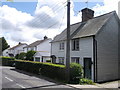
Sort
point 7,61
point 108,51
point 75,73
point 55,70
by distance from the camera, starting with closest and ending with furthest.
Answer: point 75,73 → point 55,70 → point 108,51 → point 7,61

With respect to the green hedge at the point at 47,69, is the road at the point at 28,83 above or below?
below

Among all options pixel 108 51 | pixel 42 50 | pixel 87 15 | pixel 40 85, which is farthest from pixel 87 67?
pixel 42 50

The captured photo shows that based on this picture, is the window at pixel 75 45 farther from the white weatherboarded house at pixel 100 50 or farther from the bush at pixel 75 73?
the bush at pixel 75 73

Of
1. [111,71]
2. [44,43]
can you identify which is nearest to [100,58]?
[111,71]

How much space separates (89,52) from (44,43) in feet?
105

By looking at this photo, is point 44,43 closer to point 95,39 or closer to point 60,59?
point 60,59

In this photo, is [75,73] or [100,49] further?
[100,49]

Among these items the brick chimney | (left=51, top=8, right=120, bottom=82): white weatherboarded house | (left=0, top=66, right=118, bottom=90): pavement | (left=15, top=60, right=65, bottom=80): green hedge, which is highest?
the brick chimney

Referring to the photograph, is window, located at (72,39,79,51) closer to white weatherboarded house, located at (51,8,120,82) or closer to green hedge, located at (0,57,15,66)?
white weatherboarded house, located at (51,8,120,82)

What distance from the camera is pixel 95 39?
16469 mm

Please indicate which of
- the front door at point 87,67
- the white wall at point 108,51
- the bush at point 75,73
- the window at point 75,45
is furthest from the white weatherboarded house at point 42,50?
the bush at point 75,73

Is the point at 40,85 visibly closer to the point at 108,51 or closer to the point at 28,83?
the point at 28,83

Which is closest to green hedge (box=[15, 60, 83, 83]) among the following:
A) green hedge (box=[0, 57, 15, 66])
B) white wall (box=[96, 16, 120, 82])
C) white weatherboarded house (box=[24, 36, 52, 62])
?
white wall (box=[96, 16, 120, 82])

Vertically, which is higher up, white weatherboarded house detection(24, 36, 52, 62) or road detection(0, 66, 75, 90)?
white weatherboarded house detection(24, 36, 52, 62)
